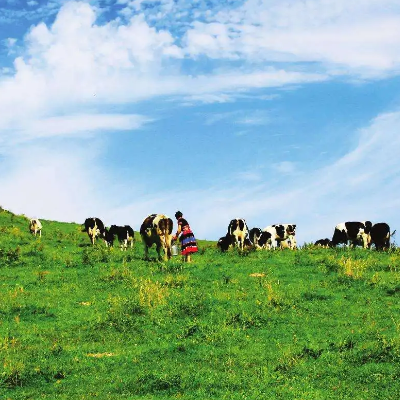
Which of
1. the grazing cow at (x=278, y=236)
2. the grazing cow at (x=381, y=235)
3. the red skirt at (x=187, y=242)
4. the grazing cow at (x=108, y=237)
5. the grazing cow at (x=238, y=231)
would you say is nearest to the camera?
the red skirt at (x=187, y=242)

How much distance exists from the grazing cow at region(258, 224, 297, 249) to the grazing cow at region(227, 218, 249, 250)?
11.2 ft

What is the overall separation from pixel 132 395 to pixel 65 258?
1597 centimetres

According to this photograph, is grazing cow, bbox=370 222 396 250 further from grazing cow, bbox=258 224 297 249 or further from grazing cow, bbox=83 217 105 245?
grazing cow, bbox=83 217 105 245

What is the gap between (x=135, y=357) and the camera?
12.9 metres

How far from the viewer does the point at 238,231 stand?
31.3 m

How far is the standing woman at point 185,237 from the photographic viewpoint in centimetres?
2453

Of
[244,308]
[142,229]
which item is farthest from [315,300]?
[142,229]

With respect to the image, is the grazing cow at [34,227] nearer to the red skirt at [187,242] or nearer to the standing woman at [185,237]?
the standing woman at [185,237]

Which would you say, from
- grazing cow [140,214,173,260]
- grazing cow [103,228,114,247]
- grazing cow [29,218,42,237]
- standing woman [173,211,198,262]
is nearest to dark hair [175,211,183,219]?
standing woman [173,211,198,262]

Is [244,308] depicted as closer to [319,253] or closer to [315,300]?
[315,300]

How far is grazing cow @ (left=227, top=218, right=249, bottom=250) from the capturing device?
3136cm

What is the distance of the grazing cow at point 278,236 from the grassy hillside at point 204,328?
→ 999 centimetres

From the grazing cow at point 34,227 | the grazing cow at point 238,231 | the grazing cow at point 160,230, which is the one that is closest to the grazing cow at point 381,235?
the grazing cow at point 238,231

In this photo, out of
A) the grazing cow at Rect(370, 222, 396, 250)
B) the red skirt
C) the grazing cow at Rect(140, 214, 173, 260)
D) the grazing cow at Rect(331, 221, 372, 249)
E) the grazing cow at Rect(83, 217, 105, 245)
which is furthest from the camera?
the grazing cow at Rect(83, 217, 105, 245)
